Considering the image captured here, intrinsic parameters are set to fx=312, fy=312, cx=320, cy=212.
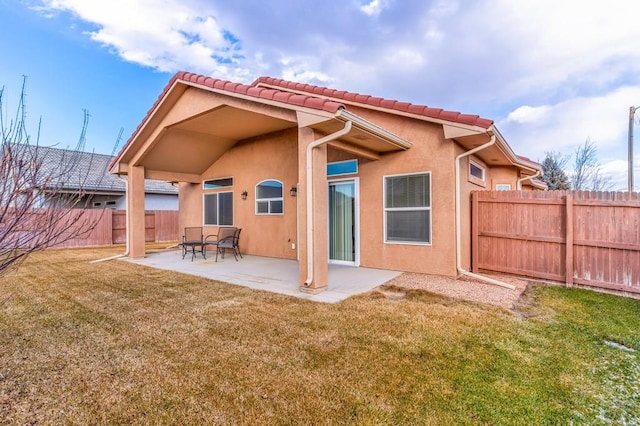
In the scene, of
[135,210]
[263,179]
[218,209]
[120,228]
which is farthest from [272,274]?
[120,228]

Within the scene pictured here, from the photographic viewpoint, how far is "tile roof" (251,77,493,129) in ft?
20.3

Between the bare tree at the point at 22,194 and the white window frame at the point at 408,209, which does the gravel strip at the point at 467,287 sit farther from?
the bare tree at the point at 22,194

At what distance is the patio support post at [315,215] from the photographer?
18.6 ft

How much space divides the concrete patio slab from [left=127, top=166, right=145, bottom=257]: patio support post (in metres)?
0.46

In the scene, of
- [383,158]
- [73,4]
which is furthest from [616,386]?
[73,4]

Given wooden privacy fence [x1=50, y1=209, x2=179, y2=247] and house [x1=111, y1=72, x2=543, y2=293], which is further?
wooden privacy fence [x1=50, y1=209, x2=179, y2=247]

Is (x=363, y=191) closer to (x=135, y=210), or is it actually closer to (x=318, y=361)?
(x=318, y=361)

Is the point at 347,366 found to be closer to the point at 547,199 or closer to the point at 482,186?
the point at 547,199

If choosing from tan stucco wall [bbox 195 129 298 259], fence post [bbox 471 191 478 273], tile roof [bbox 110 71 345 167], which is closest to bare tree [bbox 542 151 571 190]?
fence post [bbox 471 191 478 273]

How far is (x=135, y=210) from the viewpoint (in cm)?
1004

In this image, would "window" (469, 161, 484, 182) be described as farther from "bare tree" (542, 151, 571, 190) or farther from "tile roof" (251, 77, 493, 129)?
"bare tree" (542, 151, 571, 190)

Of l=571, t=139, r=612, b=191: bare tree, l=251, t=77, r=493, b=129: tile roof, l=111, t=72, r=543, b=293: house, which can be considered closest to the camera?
l=111, t=72, r=543, b=293: house

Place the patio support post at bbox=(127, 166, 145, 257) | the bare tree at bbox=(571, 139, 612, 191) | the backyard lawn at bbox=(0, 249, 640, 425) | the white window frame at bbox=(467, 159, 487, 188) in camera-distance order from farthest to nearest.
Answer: the bare tree at bbox=(571, 139, 612, 191), the patio support post at bbox=(127, 166, 145, 257), the white window frame at bbox=(467, 159, 487, 188), the backyard lawn at bbox=(0, 249, 640, 425)

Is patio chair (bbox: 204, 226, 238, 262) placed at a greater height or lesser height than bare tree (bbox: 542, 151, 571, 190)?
lesser
